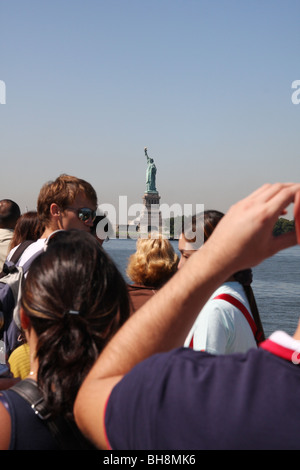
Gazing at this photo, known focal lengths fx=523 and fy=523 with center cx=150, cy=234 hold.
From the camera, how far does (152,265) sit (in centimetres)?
303

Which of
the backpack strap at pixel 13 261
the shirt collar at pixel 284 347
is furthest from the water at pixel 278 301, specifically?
the shirt collar at pixel 284 347

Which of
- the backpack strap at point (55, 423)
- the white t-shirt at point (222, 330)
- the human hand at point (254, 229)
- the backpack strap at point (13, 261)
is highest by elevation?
the human hand at point (254, 229)

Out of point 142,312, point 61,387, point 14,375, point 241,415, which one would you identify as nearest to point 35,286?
point 61,387

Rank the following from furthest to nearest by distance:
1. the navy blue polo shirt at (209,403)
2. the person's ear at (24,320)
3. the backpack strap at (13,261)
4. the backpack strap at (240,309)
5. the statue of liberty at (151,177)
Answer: the statue of liberty at (151,177) → the backpack strap at (13,261) → the backpack strap at (240,309) → the person's ear at (24,320) → the navy blue polo shirt at (209,403)

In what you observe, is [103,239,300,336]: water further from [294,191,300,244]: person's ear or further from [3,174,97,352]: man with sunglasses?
[294,191,300,244]: person's ear

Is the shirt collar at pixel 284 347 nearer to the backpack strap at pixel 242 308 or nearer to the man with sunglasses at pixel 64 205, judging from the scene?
the backpack strap at pixel 242 308

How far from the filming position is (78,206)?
313 centimetres

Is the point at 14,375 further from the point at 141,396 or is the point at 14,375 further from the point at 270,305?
the point at 270,305

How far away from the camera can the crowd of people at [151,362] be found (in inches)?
33.0

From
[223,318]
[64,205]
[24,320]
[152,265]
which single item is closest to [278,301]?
[152,265]

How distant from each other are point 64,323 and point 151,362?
14.0 inches

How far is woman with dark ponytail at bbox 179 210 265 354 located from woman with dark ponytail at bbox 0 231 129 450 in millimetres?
1036

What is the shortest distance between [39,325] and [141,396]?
1.44ft

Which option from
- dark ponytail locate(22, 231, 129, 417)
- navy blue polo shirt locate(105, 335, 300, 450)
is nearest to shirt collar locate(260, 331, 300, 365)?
navy blue polo shirt locate(105, 335, 300, 450)
